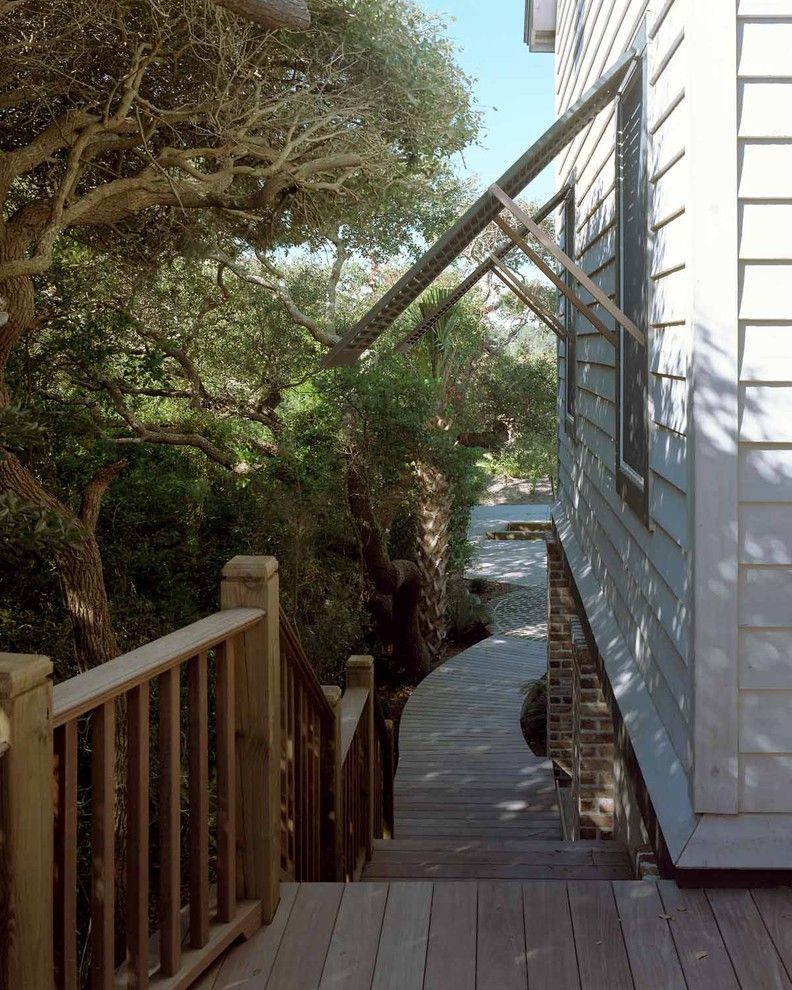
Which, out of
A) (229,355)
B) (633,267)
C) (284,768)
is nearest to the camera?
(284,768)

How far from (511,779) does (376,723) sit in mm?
2804

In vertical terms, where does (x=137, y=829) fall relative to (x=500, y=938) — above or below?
above

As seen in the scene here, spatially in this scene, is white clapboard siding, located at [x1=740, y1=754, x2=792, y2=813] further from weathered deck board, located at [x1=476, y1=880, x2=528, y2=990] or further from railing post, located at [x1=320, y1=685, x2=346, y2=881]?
railing post, located at [x1=320, y1=685, x2=346, y2=881]

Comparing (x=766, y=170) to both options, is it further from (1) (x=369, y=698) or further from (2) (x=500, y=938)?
(1) (x=369, y=698)

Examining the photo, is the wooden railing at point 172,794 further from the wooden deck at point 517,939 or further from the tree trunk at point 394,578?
the tree trunk at point 394,578

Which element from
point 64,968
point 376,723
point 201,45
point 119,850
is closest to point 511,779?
point 376,723

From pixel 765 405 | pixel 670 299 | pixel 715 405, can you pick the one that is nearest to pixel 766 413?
pixel 765 405

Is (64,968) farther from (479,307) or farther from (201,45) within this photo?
(479,307)

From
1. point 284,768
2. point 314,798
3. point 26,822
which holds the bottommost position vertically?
point 314,798

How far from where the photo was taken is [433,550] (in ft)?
55.4

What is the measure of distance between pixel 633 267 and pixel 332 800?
2644mm

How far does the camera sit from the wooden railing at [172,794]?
5.88ft

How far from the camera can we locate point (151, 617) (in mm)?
10555

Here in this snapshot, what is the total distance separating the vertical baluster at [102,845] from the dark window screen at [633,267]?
284cm
